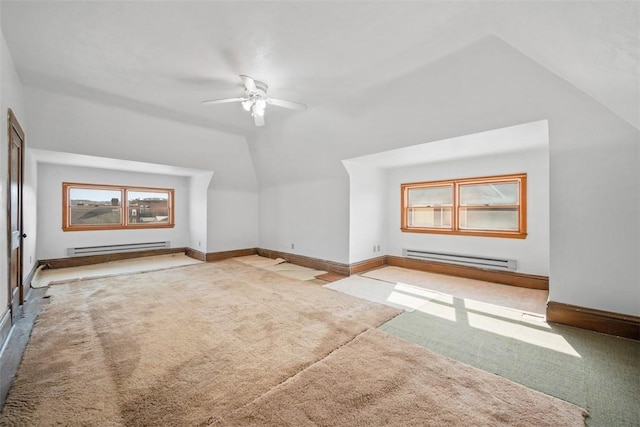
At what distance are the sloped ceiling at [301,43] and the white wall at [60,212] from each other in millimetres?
3092

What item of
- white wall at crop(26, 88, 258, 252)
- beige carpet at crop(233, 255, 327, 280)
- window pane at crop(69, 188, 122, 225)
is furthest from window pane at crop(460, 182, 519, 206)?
window pane at crop(69, 188, 122, 225)

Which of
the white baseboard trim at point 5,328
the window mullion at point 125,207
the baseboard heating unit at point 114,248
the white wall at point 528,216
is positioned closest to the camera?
the white baseboard trim at point 5,328

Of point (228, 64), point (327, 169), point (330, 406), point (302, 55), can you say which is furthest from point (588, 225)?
point (228, 64)

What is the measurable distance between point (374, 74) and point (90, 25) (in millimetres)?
2643

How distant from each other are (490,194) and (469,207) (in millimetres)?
405

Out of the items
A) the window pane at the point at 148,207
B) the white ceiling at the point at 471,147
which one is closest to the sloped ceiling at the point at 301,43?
the white ceiling at the point at 471,147

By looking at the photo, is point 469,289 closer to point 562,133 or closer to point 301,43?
point 562,133

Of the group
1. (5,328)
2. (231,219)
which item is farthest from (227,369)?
(231,219)

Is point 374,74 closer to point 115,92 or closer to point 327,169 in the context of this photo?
point 327,169

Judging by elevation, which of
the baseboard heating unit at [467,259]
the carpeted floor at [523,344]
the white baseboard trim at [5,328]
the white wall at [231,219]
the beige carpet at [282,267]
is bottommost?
the carpeted floor at [523,344]

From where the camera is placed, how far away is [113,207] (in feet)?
20.3

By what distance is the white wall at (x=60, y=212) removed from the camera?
5.31 m

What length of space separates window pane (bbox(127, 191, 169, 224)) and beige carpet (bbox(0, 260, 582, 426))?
337 cm

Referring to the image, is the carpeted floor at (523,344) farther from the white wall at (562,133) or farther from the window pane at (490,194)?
the window pane at (490,194)
